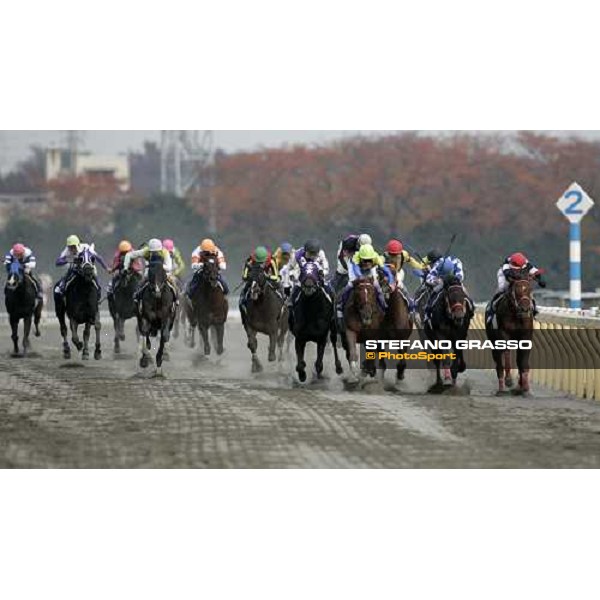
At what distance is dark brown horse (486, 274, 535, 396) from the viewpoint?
754 inches

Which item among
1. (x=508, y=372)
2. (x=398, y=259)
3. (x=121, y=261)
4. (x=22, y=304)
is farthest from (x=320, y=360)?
(x=22, y=304)

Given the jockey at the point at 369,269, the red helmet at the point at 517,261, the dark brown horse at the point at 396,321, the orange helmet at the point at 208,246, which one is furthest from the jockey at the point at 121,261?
the red helmet at the point at 517,261

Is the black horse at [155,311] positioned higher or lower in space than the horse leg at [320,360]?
higher

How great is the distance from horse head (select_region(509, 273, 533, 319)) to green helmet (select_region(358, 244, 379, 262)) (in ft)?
4.85

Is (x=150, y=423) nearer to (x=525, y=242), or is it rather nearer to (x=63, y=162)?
(x=63, y=162)

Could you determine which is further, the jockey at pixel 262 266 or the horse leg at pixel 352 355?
the jockey at pixel 262 266

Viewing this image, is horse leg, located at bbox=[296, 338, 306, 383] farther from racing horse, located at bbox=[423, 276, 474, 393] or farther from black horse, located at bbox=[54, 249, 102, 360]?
black horse, located at bbox=[54, 249, 102, 360]

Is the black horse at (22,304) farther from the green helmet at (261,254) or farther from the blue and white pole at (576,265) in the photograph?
the blue and white pole at (576,265)

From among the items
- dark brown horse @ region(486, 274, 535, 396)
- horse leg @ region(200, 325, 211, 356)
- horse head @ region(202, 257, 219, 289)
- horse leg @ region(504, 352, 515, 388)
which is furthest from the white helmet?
horse leg @ region(504, 352, 515, 388)

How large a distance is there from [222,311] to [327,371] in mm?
2380

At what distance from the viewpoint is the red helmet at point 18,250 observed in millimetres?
21067

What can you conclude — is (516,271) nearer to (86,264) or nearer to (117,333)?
(86,264)

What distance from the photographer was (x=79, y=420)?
739 inches

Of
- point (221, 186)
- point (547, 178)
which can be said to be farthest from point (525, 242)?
point (221, 186)
